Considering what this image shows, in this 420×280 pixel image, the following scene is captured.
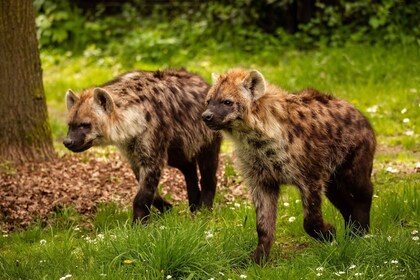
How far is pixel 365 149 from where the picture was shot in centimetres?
555

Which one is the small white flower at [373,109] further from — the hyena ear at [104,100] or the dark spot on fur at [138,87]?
the hyena ear at [104,100]

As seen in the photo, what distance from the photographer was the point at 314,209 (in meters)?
5.34

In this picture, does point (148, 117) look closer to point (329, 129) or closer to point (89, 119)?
point (89, 119)

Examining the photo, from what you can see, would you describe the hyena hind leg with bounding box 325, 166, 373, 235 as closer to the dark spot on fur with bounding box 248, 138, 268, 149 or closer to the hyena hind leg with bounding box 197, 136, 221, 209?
the dark spot on fur with bounding box 248, 138, 268, 149

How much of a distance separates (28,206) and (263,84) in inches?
107

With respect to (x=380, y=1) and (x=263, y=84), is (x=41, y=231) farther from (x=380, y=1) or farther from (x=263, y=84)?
(x=380, y=1)

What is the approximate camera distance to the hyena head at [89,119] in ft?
20.4

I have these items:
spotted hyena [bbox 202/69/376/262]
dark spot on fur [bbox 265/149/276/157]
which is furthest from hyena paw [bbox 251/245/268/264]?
dark spot on fur [bbox 265/149/276/157]

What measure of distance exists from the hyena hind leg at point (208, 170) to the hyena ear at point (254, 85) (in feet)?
5.08

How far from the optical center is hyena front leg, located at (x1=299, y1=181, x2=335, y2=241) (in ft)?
17.5

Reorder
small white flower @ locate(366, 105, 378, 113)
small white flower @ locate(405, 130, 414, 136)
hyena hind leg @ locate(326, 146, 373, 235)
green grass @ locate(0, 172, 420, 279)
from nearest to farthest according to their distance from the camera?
green grass @ locate(0, 172, 420, 279) < hyena hind leg @ locate(326, 146, 373, 235) < small white flower @ locate(405, 130, 414, 136) < small white flower @ locate(366, 105, 378, 113)

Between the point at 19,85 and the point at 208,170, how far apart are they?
2.43 meters

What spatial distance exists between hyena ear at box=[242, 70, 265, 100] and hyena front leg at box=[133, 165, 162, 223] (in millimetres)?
1331

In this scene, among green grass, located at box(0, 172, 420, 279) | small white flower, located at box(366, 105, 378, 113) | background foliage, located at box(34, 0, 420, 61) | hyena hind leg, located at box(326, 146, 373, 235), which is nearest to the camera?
green grass, located at box(0, 172, 420, 279)
